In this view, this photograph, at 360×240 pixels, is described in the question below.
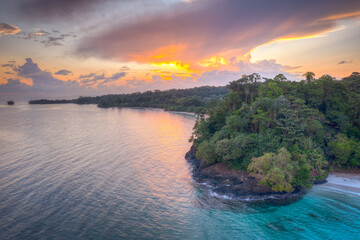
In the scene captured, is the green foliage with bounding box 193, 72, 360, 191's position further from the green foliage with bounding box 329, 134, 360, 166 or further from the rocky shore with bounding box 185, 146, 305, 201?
the rocky shore with bounding box 185, 146, 305, 201

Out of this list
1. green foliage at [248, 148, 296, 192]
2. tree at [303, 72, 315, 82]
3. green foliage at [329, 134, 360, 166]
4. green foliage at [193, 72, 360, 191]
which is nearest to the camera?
green foliage at [248, 148, 296, 192]

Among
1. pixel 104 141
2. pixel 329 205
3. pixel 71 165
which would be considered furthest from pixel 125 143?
pixel 329 205

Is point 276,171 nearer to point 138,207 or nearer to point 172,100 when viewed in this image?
Answer: point 138,207

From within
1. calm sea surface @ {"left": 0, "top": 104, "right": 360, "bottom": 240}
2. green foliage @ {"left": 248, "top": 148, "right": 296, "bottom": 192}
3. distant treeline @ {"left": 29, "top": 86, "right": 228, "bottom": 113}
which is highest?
distant treeline @ {"left": 29, "top": 86, "right": 228, "bottom": 113}

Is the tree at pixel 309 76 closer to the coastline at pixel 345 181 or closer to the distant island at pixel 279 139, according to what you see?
the distant island at pixel 279 139

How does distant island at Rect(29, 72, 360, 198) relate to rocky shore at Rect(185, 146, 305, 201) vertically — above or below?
above

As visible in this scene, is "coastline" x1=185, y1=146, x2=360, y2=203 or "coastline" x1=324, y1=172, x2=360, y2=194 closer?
"coastline" x1=185, y1=146, x2=360, y2=203

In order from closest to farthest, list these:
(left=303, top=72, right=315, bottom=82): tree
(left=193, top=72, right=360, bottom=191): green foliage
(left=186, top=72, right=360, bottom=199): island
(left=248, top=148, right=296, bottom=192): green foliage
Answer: (left=248, top=148, right=296, bottom=192): green foliage
(left=186, top=72, right=360, bottom=199): island
(left=193, top=72, right=360, bottom=191): green foliage
(left=303, top=72, right=315, bottom=82): tree

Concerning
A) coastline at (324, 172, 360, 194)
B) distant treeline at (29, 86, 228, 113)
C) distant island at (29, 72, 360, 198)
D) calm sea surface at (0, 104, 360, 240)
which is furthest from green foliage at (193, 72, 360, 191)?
distant treeline at (29, 86, 228, 113)
